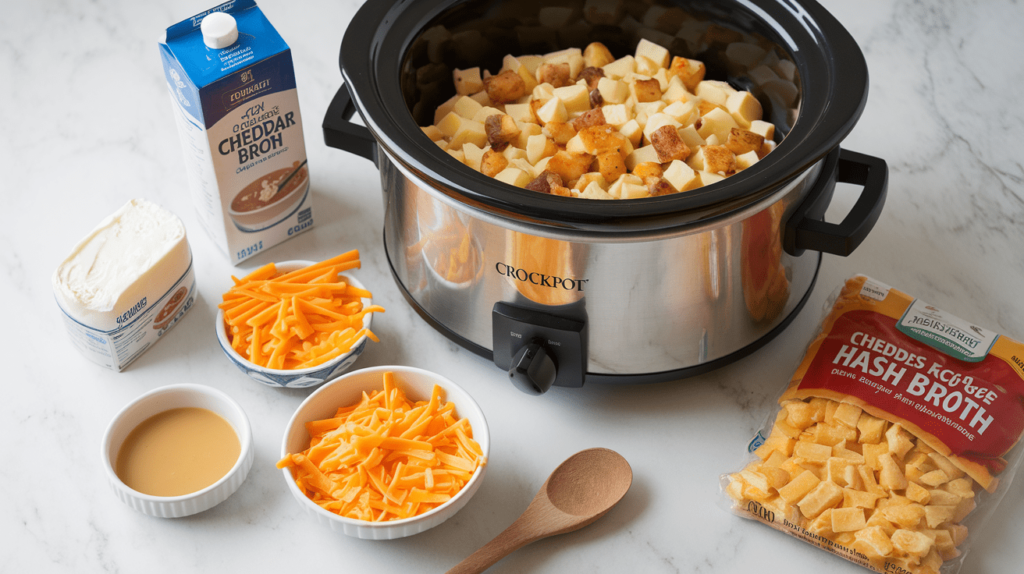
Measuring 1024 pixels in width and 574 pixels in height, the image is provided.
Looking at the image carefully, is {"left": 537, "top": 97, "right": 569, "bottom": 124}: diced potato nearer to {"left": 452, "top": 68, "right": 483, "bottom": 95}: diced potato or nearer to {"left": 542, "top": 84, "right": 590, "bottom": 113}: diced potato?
{"left": 542, "top": 84, "right": 590, "bottom": 113}: diced potato

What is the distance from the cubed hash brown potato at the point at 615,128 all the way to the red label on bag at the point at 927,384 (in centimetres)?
5

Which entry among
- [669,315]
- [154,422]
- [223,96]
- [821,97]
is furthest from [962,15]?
[154,422]

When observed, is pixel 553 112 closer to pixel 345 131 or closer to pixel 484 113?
pixel 484 113

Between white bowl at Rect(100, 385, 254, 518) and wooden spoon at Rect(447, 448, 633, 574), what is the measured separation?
32 centimetres

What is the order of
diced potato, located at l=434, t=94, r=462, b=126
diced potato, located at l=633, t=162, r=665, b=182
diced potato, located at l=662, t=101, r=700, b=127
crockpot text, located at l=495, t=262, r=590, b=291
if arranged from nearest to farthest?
crockpot text, located at l=495, t=262, r=590, b=291 < diced potato, located at l=633, t=162, r=665, b=182 < diced potato, located at l=662, t=101, r=700, b=127 < diced potato, located at l=434, t=94, r=462, b=126

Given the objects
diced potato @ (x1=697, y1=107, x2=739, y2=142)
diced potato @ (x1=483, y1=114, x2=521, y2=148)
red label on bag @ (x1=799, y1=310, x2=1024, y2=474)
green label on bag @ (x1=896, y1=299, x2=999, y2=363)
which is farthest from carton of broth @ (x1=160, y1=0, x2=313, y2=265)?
green label on bag @ (x1=896, y1=299, x2=999, y2=363)

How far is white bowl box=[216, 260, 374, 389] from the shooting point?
1317 millimetres

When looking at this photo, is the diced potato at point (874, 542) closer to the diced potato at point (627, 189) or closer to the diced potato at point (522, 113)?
the diced potato at point (627, 189)

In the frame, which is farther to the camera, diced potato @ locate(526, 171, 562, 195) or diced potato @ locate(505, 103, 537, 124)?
diced potato @ locate(505, 103, 537, 124)

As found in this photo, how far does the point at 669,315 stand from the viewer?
1.24 m

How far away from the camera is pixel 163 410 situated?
1281 millimetres

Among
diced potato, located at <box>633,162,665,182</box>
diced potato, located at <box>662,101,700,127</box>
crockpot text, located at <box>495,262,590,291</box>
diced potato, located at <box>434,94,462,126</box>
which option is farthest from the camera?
diced potato, located at <box>434,94,462,126</box>

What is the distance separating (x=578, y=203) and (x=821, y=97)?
41 centimetres

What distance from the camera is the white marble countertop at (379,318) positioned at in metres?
1.23
